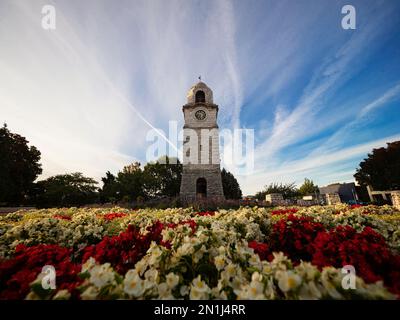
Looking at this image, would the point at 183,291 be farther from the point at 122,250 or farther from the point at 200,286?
the point at 122,250

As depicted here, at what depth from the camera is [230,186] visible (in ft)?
112

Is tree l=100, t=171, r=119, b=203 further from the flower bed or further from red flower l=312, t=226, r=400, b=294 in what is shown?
red flower l=312, t=226, r=400, b=294

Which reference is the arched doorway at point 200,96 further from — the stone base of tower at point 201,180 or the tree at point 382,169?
the tree at point 382,169

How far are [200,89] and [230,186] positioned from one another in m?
18.7

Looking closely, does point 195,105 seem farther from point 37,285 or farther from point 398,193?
point 37,285

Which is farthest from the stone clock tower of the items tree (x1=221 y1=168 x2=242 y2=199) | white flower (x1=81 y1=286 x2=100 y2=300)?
white flower (x1=81 y1=286 x2=100 y2=300)

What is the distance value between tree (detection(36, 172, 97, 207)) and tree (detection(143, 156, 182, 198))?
853cm

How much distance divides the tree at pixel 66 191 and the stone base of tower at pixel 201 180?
56.1 ft

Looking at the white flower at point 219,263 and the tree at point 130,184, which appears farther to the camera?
the tree at point 130,184

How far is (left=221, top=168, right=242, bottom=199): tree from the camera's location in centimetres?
3334

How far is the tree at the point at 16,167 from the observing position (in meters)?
22.0

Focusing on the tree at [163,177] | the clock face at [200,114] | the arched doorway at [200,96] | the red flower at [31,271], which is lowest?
the red flower at [31,271]

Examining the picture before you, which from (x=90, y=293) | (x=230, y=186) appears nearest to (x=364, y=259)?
(x=90, y=293)

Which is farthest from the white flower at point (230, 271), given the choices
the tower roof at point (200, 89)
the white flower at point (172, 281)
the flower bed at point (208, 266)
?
the tower roof at point (200, 89)
